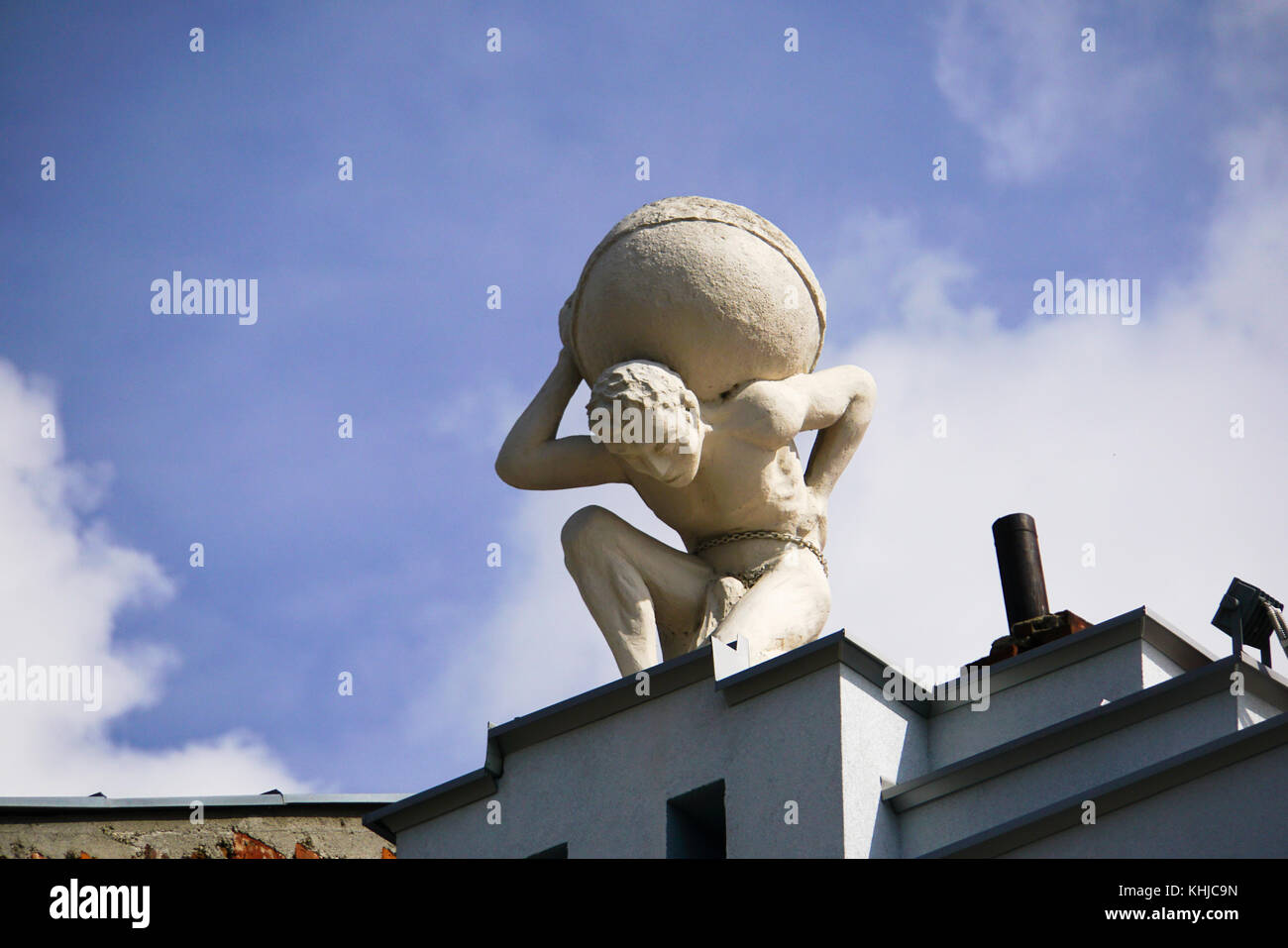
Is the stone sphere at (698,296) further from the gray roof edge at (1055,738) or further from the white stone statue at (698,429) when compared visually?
the gray roof edge at (1055,738)

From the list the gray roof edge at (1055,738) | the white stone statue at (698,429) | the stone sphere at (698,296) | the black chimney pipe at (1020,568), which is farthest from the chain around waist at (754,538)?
the gray roof edge at (1055,738)

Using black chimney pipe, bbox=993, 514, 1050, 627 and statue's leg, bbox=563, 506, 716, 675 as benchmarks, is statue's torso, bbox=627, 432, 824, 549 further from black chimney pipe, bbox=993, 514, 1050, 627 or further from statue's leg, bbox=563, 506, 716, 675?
black chimney pipe, bbox=993, 514, 1050, 627

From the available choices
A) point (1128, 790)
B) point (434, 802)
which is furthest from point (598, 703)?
point (1128, 790)

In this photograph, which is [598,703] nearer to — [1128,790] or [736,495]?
[736,495]

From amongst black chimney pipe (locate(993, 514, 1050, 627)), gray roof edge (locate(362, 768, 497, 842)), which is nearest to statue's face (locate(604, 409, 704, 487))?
gray roof edge (locate(362, 768, 497, 842))

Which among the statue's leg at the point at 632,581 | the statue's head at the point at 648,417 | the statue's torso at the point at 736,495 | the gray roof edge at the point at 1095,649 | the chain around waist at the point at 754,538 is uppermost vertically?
the statue's head at the point at 648,417

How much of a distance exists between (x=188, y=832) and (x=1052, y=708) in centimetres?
595

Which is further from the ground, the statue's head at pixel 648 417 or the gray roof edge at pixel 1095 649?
the statue's head at pixel 648 417

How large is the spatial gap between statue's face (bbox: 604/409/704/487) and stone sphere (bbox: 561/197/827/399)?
304 mm

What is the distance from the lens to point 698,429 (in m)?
11.2

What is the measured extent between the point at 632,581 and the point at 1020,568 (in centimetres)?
267

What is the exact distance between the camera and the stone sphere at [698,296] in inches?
440
